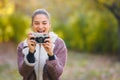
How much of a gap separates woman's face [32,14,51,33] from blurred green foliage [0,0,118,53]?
1532 cm

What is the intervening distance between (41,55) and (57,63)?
0.67 ft

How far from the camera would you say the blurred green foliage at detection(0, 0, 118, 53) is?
22.2 m

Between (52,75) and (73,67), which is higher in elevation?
(52,75)

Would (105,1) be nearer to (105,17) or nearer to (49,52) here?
(105,17)

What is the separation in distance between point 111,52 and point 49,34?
60.0 feet

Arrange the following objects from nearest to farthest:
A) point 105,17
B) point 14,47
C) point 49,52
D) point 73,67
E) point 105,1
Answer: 1. point 49,52
2. point 73,67
3. point 105,1
4. point 105,17
5. point 14,47

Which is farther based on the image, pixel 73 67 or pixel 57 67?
pixel 73 67

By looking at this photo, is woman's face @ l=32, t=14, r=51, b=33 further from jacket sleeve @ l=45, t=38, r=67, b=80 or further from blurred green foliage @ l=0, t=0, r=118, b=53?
blurred green foliage @ l=0, t=0, r=118, b=53

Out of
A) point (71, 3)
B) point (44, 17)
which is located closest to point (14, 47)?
point (71, 3)

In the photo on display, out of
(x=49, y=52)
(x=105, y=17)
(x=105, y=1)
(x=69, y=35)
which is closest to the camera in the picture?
(x=49, y=52)

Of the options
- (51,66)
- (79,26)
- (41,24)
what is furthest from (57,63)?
(79,26)

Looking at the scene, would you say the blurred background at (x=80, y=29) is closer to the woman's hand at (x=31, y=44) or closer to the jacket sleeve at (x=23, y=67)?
the jacket sleeve at (x=23, y=67)

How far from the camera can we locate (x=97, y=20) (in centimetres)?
2295

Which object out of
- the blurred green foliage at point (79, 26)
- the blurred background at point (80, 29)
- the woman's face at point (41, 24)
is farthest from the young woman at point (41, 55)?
the blurred green foliage at point (79, 26)
